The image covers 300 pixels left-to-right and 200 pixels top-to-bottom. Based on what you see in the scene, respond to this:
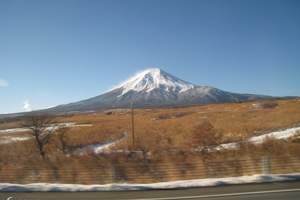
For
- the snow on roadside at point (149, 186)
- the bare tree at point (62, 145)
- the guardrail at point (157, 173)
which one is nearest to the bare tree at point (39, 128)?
the bare tree at point (62, 145)

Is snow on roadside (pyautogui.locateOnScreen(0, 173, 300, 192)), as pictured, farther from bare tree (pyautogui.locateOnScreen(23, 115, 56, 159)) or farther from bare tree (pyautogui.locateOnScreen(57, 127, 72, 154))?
bare tree (pyautogui.locateOnScreen(57, 127, 72, 154))

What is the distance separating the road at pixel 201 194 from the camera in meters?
8.58

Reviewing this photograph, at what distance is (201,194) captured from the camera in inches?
357

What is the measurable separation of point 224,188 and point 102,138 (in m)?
27.1

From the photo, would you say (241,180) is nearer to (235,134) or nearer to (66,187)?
(66,187)

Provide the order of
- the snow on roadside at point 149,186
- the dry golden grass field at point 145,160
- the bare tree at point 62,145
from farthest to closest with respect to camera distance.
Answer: the bare tree at point 62,145
the dry golden grass field at point 145,160
the snow on roadside at point 149,186

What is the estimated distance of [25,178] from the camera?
48.5ft

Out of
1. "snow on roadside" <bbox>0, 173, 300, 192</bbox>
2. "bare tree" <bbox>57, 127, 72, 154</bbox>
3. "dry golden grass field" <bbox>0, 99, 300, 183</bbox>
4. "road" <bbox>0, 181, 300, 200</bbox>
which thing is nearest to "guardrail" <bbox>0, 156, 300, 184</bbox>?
"dry golden grass field" <bbox>0, 99, 300, 183</bbox>

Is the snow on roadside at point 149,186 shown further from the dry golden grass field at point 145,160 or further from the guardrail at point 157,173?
the guardrail at point 157,173

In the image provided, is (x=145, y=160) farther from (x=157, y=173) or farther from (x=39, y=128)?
(x=39, y=128)

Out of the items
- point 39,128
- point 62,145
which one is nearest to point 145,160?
point 39,128

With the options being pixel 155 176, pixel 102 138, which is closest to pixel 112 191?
pixel 155 176

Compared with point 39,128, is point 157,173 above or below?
below

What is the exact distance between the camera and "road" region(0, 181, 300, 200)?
858cm
